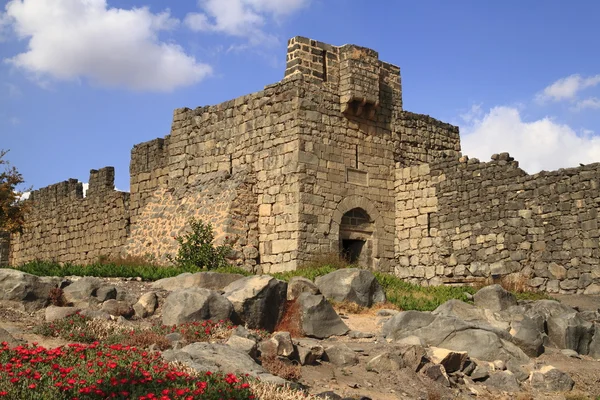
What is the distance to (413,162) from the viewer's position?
20.7m

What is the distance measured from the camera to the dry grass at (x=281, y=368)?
880 cm

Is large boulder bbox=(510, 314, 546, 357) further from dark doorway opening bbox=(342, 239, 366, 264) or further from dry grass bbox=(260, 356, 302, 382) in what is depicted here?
dark doorway opening bbox=(342, 239, 366, 264)

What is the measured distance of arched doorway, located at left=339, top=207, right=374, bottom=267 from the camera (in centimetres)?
1908

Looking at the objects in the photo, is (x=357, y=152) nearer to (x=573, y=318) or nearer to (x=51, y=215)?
(x=573, y=318)

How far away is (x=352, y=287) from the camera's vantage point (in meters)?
14.2

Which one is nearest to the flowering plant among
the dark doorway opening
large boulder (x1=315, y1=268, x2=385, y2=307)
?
large boulder (x1=315, y1=268, x2=385, y2=307)

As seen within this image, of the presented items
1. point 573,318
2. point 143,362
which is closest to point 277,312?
point 143,362

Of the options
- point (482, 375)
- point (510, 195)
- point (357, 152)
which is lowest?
point (482, 375)

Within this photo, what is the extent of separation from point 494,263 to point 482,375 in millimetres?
7521

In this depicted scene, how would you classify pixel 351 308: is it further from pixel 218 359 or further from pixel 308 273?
pixel 218 359

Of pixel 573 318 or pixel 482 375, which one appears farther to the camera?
pixel 573 318

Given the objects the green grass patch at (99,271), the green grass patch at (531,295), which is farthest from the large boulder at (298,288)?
the green grass patch at (531,295)

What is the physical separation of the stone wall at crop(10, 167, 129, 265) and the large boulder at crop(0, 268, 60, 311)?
11049mm

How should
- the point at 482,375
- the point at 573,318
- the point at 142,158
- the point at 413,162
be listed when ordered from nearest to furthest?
the point at 482,375, the point at 573,318, the point at 413,162, the point at 142,158
